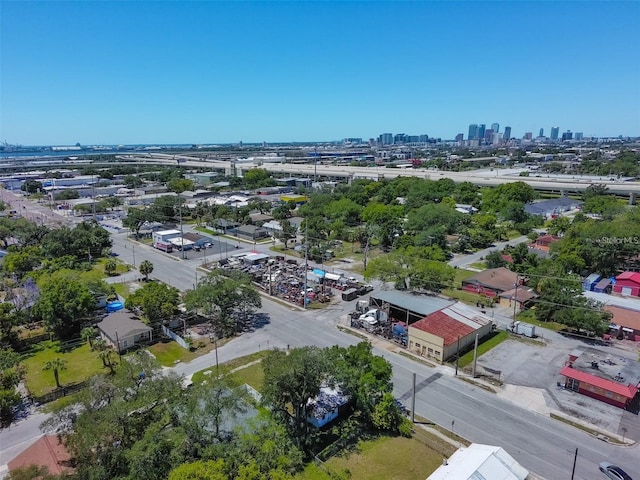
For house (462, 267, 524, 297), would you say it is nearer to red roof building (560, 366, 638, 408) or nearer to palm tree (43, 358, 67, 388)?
red roof building (560, 366, 638, 408)

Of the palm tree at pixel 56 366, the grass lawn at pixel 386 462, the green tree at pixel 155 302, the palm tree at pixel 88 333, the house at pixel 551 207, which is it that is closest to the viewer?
the grass lawn at pixel 386 462

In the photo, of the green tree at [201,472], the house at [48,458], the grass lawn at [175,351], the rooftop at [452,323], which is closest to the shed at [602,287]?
the rooftop at [452,323]

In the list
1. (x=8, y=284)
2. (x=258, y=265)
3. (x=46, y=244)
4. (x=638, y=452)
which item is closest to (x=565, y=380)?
(x=638, y=452)

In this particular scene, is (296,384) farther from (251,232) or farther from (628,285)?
(251,232)

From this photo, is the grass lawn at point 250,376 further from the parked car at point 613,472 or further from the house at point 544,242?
the house at point 544,242

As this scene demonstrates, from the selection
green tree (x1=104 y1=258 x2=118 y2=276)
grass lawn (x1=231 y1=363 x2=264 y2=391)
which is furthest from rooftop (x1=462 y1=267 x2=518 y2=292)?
green tree (x1=104 y1=258 x2=118 y2=276)

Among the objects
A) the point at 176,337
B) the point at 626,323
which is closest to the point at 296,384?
the point at 176,337
